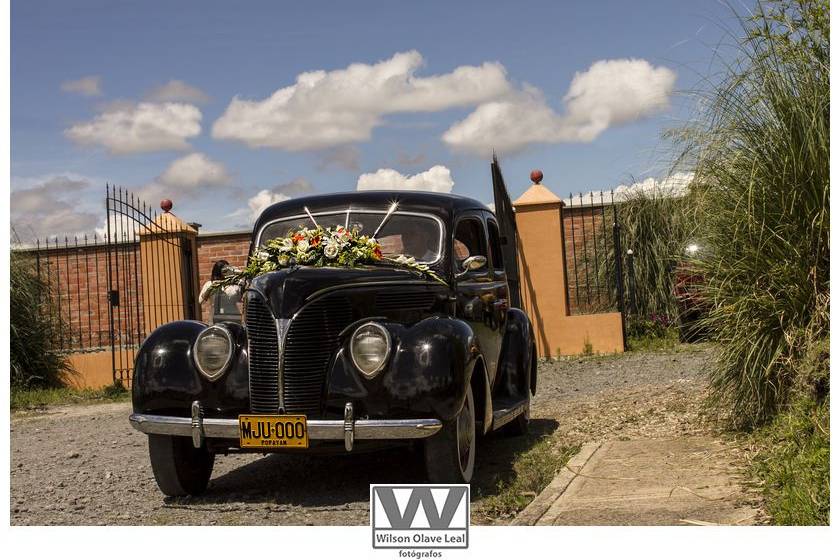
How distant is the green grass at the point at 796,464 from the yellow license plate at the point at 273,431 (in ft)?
6.49

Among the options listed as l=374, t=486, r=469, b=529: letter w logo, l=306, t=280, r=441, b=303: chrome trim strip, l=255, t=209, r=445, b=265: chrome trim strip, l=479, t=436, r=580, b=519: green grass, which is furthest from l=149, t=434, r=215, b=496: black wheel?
l=374, t=486, r=469, b=529: letter w logo

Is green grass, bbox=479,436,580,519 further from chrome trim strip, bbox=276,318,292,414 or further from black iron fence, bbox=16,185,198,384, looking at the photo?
black iron fence, bbox=16,185,198,384

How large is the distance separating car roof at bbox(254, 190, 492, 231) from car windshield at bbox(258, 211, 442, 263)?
5 cm

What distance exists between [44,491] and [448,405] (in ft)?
7.89

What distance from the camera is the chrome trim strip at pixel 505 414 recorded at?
Answer: 535 centimetres

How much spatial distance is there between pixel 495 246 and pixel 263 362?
231cm

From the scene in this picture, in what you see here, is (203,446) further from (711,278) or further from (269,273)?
(711,278)

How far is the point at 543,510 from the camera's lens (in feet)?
14.1

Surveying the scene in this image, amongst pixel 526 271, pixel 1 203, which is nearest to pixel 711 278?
pixel 1 203

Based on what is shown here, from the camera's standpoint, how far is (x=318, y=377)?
14.9 feet

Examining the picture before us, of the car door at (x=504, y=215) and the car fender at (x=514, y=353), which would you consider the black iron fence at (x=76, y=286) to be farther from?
the car fender at (x=514, y=353)

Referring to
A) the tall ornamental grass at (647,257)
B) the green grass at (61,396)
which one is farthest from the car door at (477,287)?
the tall ornamental grass at (647,257)

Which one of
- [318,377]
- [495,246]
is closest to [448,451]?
[318,377]

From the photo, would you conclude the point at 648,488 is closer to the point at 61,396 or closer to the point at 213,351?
the point at 213,351
